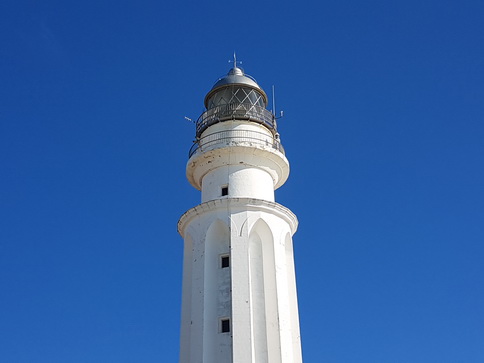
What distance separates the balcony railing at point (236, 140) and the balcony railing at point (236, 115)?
32.4 inches

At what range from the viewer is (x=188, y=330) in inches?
914

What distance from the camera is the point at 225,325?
879 inches

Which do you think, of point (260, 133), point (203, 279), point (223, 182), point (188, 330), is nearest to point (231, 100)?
point (260, 133)

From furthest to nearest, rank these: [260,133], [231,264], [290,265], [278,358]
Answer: [260,133] → [290,265] → [231,264] → [278,358]

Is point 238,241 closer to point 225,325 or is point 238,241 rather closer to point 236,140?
point 225,325

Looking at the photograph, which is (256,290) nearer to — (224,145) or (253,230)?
(253,230)

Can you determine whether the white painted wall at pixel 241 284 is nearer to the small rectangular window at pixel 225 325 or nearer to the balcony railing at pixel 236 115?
the small rectangular window at pixel 225 325

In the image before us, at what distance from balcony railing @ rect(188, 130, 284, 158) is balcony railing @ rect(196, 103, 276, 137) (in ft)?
2.70

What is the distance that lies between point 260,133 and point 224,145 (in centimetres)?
202

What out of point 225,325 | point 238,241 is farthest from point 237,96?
point 225,325

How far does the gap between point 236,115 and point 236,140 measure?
168 centimetres

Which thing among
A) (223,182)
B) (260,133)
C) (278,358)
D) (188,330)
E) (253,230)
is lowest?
(278,358)

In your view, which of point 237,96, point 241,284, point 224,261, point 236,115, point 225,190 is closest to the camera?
point 241,284

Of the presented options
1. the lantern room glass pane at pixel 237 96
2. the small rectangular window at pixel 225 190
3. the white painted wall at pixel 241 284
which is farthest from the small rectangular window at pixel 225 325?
the lantern room glass pane at pixel 237 96
